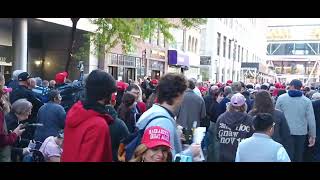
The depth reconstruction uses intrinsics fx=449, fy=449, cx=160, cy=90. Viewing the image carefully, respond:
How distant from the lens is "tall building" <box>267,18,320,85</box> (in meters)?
114

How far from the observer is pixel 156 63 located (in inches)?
1416

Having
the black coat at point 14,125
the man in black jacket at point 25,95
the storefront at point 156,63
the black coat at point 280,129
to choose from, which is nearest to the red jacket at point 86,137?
the black coat at point 14,125

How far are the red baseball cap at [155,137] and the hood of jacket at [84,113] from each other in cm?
31

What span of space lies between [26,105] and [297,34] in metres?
120

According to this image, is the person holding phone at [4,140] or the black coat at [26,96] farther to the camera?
the black coat at [26,96]

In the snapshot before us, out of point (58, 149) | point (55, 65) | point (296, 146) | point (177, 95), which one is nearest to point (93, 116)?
point (177, 95)

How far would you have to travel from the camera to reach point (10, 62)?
72.0ft

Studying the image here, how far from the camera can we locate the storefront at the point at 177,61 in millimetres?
38688

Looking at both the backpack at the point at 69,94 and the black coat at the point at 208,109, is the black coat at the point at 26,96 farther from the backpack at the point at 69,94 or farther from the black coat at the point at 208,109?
the black coat at the point at 208,109

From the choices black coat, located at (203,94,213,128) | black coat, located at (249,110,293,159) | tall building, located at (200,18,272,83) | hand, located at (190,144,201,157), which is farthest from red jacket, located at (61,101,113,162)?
tall building, located at (200,18,272,83)

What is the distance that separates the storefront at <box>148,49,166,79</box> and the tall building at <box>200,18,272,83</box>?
26.7 feet

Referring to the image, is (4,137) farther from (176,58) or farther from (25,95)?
(176,58)
